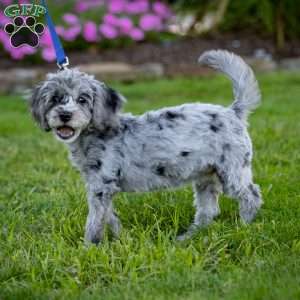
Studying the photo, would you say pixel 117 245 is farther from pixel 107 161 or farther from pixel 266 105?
pixel 266 105

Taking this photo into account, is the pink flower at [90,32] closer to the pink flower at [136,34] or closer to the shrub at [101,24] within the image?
the shrub at [101,24]

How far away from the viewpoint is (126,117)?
482 centimetres

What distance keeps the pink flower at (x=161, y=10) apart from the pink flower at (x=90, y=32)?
140 cm

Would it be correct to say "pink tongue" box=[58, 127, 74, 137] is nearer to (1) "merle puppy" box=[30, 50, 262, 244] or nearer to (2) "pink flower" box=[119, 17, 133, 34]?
(1) "merle puppy" box=[30, 50, 262, 244]

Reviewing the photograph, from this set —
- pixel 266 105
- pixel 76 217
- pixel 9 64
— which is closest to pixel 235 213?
pixel 76 217

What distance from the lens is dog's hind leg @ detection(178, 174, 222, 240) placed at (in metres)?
5.00

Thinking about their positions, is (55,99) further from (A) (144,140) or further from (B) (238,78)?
(B) (238,78)

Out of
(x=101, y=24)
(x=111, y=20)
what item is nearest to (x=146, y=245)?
(x=111, y=20)

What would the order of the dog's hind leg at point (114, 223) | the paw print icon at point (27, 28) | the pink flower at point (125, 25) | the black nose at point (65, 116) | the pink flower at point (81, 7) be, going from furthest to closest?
1. the pink flower at point (81, 7)
2. the pink flower at point (125, 25)
3. the paw print icon at point (27, 28)
4. the dog's hind leg at point (114, 223)
5. the black nose at point (65, 116)

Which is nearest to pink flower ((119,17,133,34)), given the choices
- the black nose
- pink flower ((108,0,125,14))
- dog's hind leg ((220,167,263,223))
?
pink flower ((108,0,125,14))

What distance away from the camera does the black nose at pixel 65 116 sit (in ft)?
14.3

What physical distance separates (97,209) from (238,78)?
4.50 feet

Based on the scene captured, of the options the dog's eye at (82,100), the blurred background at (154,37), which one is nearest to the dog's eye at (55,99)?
the dog's eye at (82,100)

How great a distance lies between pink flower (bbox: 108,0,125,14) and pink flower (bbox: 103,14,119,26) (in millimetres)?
258
